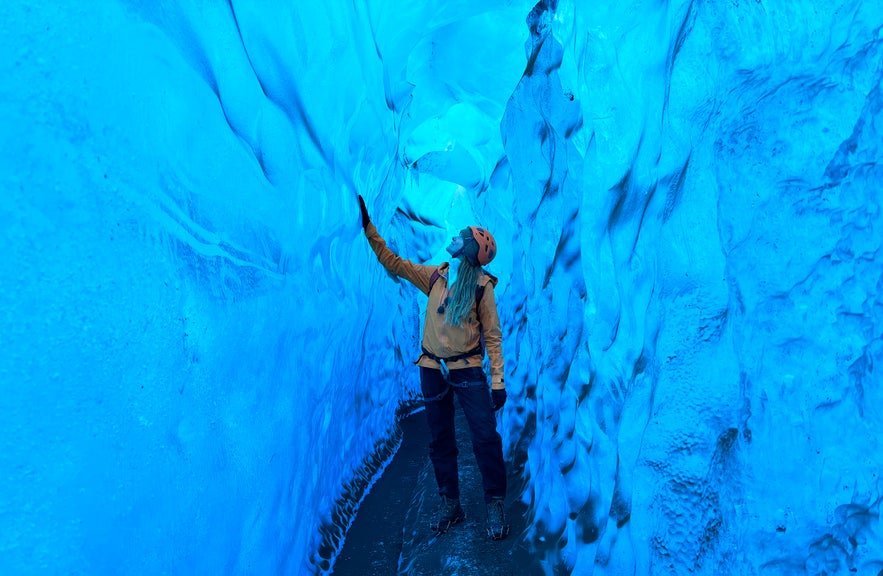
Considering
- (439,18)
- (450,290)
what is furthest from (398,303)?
(450,290)

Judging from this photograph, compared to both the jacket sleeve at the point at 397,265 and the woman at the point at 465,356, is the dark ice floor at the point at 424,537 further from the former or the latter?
the jacket sleeve at the point at 397,265

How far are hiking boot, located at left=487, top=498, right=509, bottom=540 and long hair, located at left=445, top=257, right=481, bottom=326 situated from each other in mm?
1041

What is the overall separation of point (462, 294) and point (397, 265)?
0.44 meters

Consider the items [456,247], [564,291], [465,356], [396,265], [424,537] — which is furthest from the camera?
[564,291]

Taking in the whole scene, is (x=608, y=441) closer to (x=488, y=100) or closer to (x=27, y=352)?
(x=27, y=352)

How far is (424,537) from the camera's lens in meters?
3.50

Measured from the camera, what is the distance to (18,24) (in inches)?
45.2

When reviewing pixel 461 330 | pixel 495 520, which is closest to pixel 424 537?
pixel 495 520

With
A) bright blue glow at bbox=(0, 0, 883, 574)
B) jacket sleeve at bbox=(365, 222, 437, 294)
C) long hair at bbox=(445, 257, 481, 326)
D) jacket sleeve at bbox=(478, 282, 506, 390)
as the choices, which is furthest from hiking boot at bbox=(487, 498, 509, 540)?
jacket sleeve at bbox=(365, 222, 437, 294)

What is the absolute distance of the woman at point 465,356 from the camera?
10.5ft

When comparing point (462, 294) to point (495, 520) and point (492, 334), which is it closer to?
point (492, 334)

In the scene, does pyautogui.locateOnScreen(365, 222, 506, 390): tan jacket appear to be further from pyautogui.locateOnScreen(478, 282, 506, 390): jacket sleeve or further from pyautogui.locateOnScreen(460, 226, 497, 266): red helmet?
pyautogui.locateOnScreen(460, 226, 497, 266): red helmet

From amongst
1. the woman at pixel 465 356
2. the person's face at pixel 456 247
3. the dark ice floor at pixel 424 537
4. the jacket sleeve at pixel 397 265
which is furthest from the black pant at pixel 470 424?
the person's face at pixel 456 247

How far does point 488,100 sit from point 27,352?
20.5 feet
